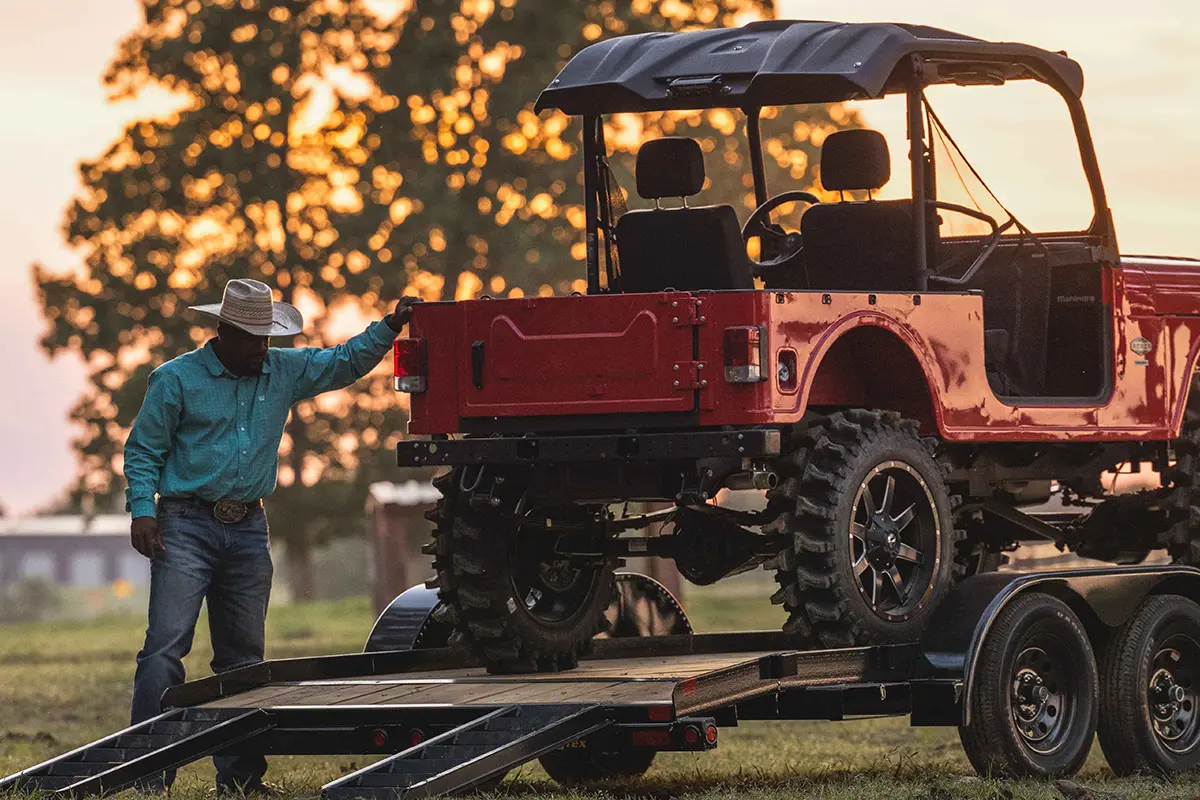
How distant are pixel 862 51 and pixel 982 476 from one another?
2271mm

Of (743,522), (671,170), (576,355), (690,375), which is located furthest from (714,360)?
(671,170)

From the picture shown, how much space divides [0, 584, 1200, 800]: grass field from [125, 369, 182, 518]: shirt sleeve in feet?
4.38

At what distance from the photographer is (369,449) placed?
3531 cm

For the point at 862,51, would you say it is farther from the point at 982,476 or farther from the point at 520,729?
the point at 520,729

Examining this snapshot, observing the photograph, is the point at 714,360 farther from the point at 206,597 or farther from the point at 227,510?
the point at 206,597

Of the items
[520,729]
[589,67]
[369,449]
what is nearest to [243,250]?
[369,449]

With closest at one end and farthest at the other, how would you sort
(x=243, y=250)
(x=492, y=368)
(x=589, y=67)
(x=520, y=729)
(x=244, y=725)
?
(x=520, y=729) < (x=244, y=725) < (x=492, y=368) < (x=589, y=67) < (x=243, y=250)

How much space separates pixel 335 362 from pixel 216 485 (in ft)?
3.02

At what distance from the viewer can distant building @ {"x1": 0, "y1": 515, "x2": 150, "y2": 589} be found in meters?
83.8

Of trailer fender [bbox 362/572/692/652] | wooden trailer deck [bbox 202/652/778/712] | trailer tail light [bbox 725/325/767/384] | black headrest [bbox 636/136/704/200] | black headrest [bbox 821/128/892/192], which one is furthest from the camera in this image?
trailer fender [bbox 362/572/692/652]

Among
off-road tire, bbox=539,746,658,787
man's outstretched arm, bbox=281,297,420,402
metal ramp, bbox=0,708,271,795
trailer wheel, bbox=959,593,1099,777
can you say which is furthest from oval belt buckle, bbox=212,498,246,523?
trailer wheel, bbox=959,593,1099,777

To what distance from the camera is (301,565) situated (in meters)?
36.1

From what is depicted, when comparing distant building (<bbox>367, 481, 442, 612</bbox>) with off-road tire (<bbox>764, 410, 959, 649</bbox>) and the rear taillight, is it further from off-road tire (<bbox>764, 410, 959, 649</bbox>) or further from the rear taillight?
off-road tire (<bbox>764, 410, 959, 649</bbox>)

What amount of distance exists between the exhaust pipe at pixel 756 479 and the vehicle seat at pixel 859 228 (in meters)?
1.32
